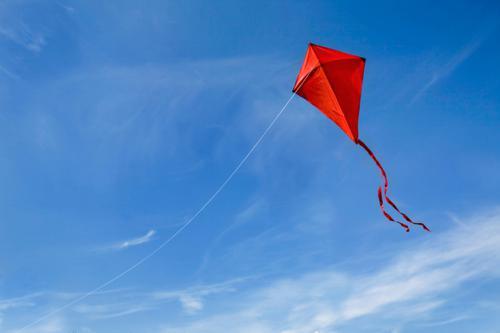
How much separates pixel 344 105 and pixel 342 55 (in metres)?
2.72

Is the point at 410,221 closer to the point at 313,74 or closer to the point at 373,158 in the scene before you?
the point at 373,158

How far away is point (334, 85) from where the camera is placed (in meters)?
18.5

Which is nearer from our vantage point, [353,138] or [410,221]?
[410,221]

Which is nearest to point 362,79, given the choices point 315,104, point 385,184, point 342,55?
point 342,55

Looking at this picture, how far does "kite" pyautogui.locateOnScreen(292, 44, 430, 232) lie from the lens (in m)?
18.1

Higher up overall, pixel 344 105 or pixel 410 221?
pixel 344 105

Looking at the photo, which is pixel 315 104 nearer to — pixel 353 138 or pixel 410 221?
pixel 353 138

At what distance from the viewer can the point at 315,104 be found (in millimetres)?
18844

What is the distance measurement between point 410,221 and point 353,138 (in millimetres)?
5115

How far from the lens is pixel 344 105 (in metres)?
18.5

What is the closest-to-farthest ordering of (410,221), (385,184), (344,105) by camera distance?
1. (410,221)
2. (385,184)
3. (344,105)

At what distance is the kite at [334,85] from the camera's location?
1814cm

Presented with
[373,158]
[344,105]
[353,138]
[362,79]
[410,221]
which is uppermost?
[362,79]

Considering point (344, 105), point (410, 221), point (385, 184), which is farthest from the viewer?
point (344, 105)
